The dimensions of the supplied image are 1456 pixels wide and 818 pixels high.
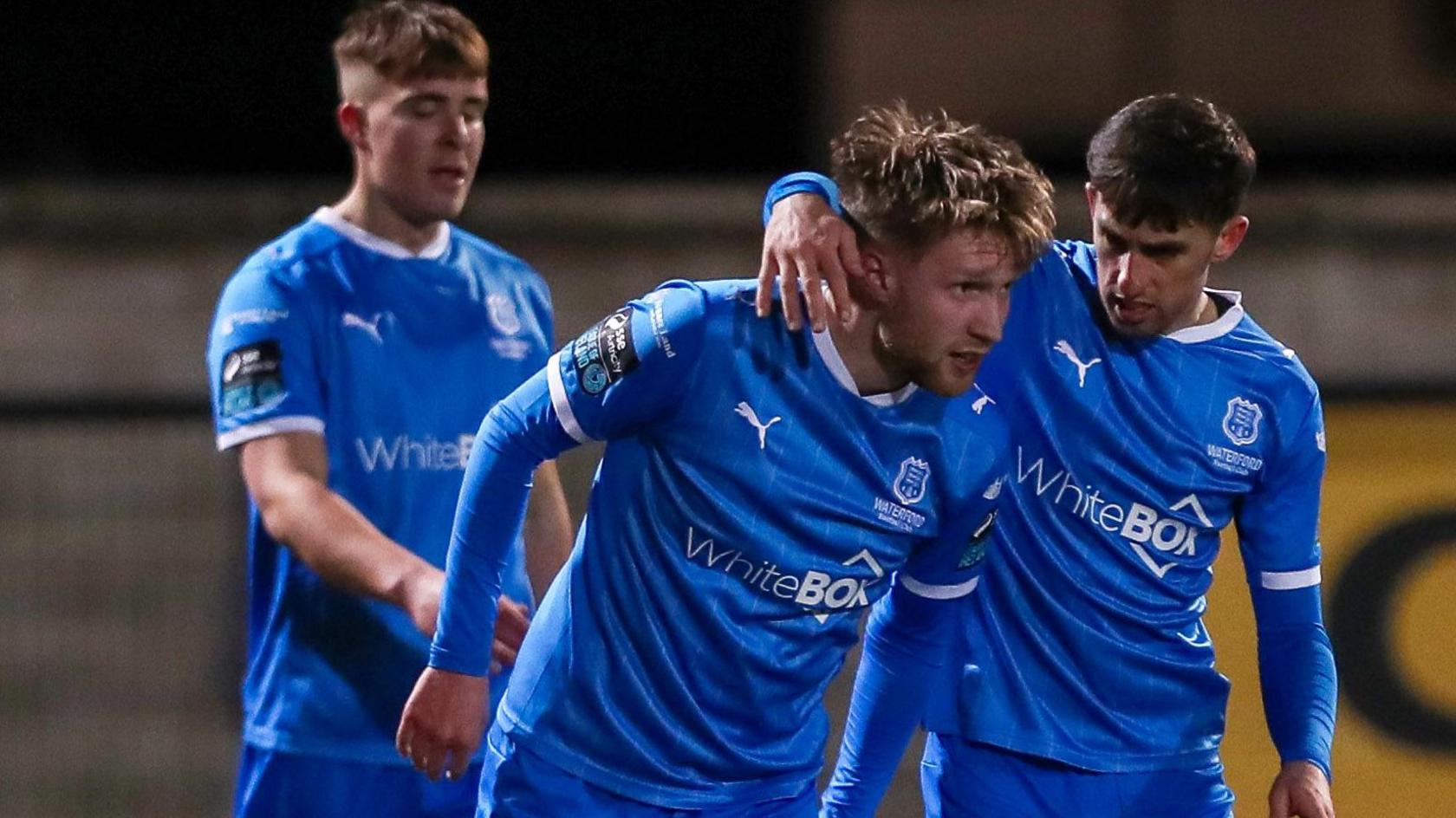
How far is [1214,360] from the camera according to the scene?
116 inches

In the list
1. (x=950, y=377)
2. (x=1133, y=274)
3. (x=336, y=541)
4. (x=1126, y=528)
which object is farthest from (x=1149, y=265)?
(x=336, y=541)

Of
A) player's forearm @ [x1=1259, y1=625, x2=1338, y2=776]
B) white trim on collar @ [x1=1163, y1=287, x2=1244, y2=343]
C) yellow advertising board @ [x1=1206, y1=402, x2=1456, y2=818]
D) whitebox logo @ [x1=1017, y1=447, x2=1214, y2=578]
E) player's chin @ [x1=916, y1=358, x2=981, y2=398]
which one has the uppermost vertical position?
player's chin @ [x1=916, y1=358, x2=981, y2=398]

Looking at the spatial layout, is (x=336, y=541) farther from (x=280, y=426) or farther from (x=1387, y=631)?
(x=1387, y=631)

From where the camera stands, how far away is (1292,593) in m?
2.97

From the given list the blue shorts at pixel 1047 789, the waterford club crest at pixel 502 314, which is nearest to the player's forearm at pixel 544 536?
the waterford club crest at pixel 502 314

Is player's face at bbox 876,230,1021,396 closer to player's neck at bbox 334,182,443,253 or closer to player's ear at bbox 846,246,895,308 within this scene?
player's ear at bbox 846,246,895,308

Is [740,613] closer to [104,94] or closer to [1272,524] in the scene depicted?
[1272,524]

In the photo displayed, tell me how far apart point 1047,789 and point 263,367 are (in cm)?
138

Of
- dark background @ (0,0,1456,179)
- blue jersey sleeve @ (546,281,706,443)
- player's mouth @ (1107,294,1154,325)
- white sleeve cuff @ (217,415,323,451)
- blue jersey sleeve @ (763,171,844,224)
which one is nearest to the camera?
blue jersey sleeve @ (546,281,706,443)

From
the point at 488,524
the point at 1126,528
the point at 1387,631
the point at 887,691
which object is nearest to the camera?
the point at 488,524

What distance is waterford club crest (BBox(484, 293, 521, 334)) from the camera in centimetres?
338

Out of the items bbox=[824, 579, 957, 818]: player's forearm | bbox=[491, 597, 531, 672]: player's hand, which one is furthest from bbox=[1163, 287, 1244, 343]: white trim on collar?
bbox=[491, 597, 531, 672]: player's hand

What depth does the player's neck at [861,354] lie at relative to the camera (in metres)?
2.56

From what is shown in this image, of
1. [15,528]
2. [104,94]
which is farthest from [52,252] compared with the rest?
[104,94]
